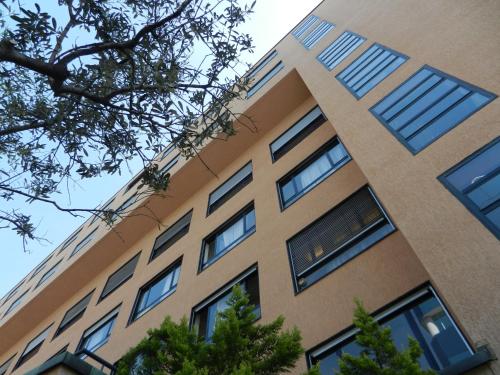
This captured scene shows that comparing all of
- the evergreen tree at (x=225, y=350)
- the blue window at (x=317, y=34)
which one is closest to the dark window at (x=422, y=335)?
the evergreen tree at (x=225, y=350)

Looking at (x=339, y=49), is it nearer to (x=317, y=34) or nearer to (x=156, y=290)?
(x=317, y=34)

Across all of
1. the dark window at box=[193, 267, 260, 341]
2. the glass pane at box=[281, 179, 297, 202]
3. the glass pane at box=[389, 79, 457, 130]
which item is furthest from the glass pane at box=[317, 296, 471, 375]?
the glass pane at box=[281, 179, 297, 202]

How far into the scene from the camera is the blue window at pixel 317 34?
1565cm

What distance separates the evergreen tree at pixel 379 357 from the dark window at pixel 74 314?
44.9 ft

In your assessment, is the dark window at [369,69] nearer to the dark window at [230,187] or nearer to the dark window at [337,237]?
the dark window at [337,237]

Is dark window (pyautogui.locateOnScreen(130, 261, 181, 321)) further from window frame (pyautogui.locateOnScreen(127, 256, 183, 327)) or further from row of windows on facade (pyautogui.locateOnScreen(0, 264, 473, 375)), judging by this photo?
row of windows on facade (pyautogui.locateOnScreen(0, 264, 473, 375))

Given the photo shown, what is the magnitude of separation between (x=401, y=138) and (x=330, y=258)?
239 cm

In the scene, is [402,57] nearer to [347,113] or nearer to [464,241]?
[347,113]

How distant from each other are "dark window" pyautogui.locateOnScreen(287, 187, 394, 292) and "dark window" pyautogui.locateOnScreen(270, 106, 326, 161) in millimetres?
4348

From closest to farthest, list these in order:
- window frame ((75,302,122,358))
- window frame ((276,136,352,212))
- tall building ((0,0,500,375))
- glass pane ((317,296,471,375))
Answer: glass pane ((317,296,471,375))
tall building ((0,0,500,375))
window frame ((276,136,352,212))
window frame ((75,302,122,358))

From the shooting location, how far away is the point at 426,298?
16.3 feet

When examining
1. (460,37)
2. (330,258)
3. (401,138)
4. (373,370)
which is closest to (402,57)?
(460,37)

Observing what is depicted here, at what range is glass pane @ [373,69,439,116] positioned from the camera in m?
7.15

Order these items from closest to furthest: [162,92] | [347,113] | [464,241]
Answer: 1. [464,241]
2. [162,92]
3. [347,113]
